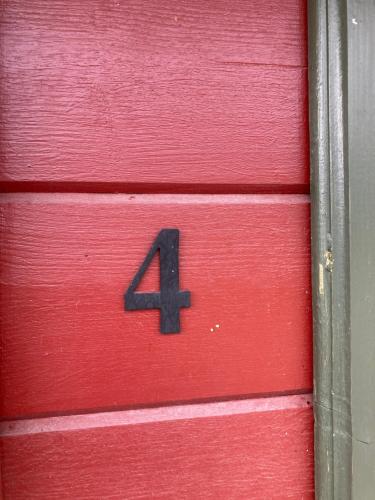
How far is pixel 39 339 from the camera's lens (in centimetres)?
51

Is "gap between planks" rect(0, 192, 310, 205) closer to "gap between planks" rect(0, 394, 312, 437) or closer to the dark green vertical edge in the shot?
the dark green vertical edge

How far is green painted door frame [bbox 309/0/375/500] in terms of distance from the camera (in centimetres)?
53

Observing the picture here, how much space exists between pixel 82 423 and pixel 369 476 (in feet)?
1.25

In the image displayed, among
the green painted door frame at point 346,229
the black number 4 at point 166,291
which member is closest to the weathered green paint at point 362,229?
the green painted door frame at point 346,229

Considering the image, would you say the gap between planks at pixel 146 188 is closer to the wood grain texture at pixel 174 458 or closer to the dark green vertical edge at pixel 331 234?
the dark green vertical edge at pixel 331 234

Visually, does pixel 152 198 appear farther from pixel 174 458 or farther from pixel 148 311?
pixel 174 458

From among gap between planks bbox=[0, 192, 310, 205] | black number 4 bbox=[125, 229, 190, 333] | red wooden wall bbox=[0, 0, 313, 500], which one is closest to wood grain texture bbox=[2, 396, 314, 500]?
red wooden wall bbox=[0, 0, 313, 500]

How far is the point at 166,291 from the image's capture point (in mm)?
528

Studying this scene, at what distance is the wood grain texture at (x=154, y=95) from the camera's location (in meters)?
0.50

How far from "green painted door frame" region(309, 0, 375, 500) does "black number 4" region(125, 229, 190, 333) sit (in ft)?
0.63

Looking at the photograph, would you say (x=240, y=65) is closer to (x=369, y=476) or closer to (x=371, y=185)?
(x=371, y=185)

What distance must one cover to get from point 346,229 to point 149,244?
10.1 inches

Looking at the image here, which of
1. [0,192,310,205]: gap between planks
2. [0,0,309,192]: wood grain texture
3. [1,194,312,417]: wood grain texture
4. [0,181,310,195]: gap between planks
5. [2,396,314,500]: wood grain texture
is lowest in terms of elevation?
[2,396,314,500]: wood grain texture

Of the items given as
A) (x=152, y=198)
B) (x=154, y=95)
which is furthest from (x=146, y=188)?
(x=154, y=95)
